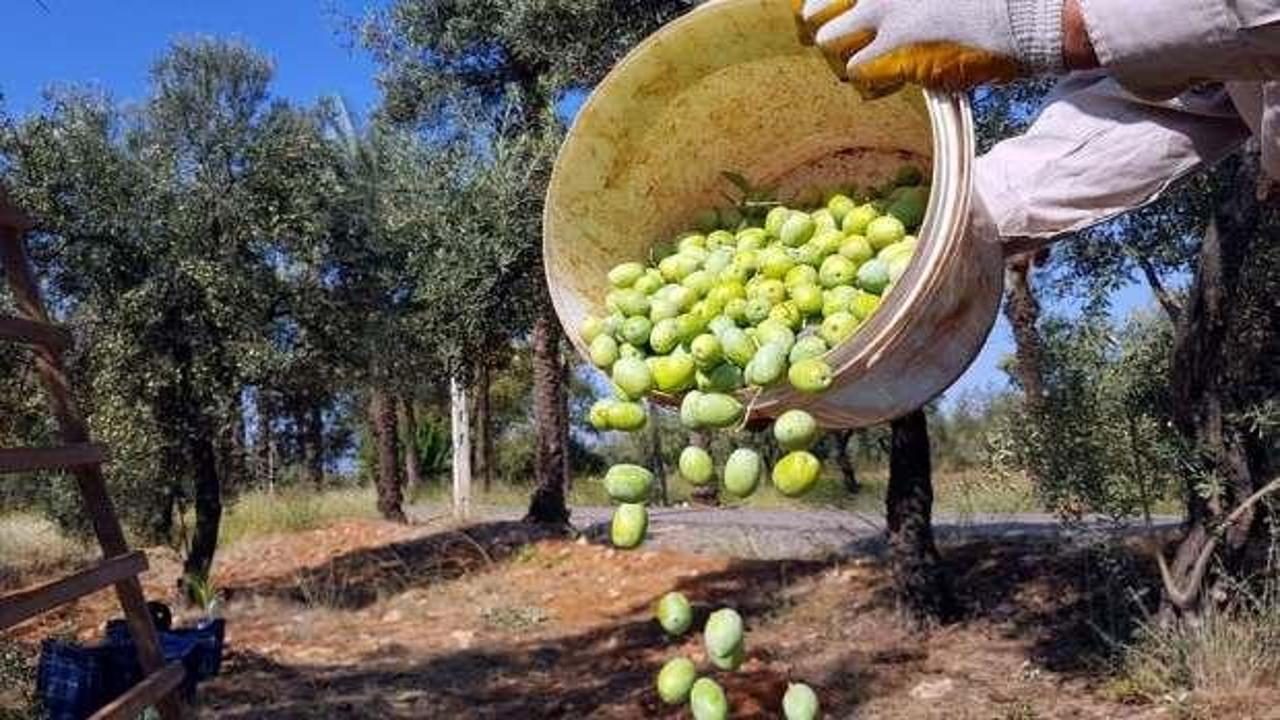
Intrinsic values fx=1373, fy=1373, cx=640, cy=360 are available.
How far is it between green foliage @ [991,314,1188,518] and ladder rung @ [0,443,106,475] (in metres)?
4.06

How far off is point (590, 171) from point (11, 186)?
833cm

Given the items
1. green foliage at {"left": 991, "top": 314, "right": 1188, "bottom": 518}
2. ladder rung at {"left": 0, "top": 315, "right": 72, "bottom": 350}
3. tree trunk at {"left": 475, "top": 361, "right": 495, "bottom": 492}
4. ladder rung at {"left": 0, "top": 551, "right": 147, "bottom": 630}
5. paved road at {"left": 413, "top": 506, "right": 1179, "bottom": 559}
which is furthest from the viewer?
tree trunk at {"left": 475, "top": 361, "right": 495, "bottom": 492}

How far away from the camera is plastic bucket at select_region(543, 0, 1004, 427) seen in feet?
6.82

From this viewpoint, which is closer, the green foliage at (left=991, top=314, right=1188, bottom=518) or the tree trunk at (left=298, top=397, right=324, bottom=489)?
the green foliage at (left=991, top=314, right=1188, bottom=518)

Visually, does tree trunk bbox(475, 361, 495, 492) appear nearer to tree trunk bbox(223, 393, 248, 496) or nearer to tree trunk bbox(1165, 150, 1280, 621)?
tree trunk bbox(223, 393, 248, 496)

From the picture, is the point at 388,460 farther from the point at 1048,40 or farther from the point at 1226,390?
the point at 1048,40

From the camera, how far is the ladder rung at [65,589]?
339 cm

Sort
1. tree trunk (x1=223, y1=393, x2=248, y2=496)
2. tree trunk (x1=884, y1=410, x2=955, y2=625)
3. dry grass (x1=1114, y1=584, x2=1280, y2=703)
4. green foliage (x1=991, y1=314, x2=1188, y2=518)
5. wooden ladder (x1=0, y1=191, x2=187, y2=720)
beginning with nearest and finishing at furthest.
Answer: wooden ladder (x1=0, y1=191, x2=187, y2=720)
dry grass (x1=1114, y1=584, x2=1280, y2=703)
green foliage (x1=991, y1=314, x2=1188, y2=518)
tree trunk (x1=884, y1=410, x2=955, y2=625)
tree trunk (x1=223, y1=393, x2=248, y2=496)

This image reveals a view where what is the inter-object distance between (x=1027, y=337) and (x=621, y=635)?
3.15 meters

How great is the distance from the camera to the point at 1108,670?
612 cm

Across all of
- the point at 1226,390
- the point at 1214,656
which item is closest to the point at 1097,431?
the point at 1226,390

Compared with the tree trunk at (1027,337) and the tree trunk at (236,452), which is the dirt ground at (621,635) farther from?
the tree trunk at (236,452)

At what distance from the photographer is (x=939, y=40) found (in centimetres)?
171

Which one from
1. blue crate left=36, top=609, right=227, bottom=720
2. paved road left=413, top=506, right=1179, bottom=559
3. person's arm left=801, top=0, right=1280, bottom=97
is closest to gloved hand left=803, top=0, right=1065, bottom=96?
person's arm left=801, top=0, right=1280, bottom=97
